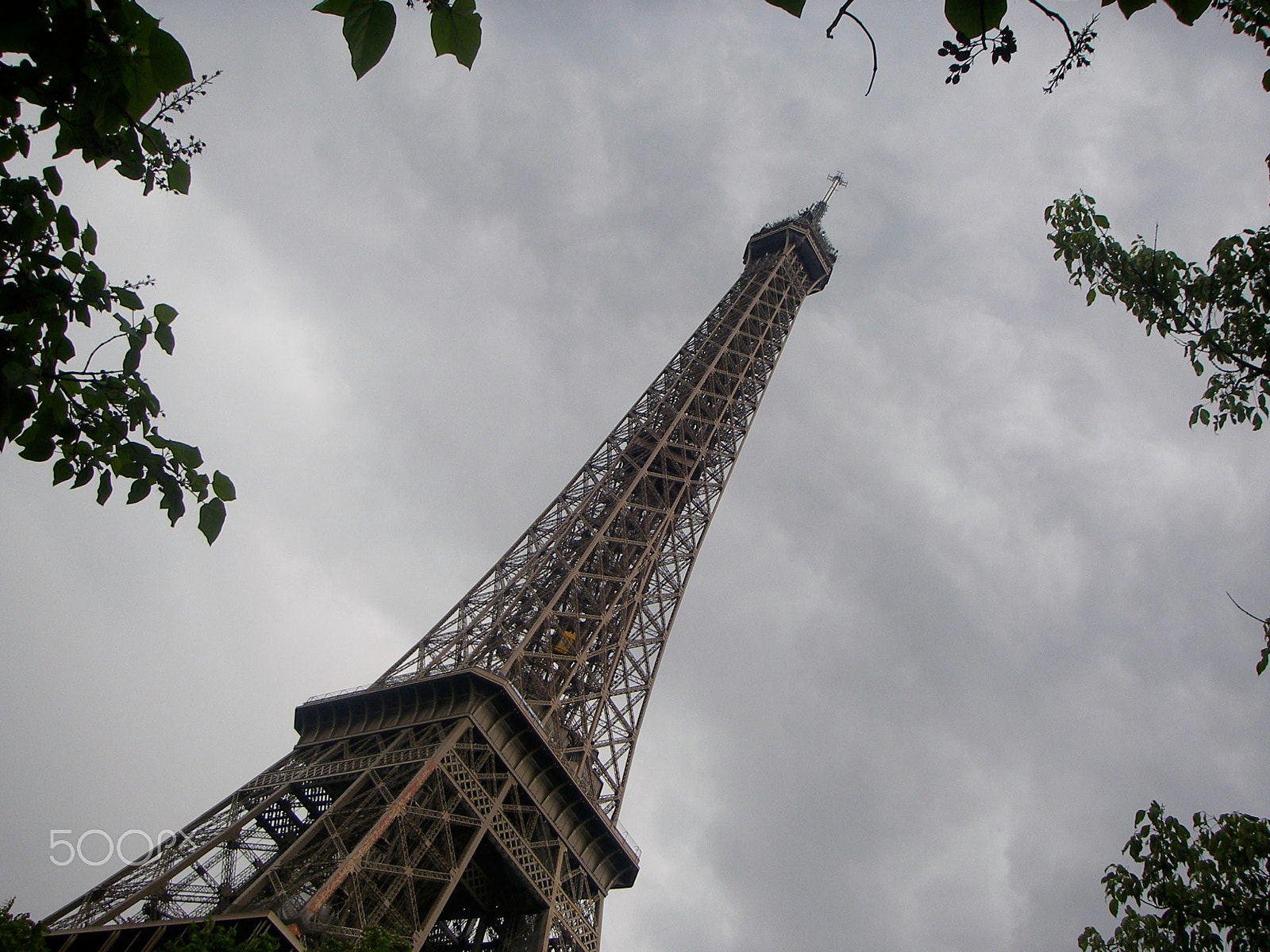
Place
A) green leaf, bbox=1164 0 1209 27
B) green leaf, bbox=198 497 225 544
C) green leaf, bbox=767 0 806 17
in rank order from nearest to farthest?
green leaf, bbox=767 0 806 17, green leaf, bbox=1164 0 1209 27, green leaf, bbox=198 497 225 544

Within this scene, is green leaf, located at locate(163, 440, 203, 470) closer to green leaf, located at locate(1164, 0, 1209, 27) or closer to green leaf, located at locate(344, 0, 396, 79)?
green leaf, located at locate(344, 0, 396, 79)

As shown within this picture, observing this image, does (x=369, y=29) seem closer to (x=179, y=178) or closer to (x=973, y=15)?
(x=973, y=15)

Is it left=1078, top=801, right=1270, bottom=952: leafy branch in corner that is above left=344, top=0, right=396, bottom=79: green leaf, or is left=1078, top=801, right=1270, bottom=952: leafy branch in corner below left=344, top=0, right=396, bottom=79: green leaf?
above

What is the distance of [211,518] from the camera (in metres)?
5.50

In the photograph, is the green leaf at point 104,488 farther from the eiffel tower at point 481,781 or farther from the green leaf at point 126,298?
the eiffel tower at point 481,781

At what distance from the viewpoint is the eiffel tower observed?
26.7 m

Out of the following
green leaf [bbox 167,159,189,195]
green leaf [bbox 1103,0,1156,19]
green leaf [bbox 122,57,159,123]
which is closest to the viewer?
green leaf [bbox 1103,0,1156,19]

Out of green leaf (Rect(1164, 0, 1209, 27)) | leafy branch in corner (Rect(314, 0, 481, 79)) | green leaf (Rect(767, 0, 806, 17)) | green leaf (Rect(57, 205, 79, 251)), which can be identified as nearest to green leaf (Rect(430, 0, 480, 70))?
leafy branch in corner (Rect(314, 0, 481, 79))

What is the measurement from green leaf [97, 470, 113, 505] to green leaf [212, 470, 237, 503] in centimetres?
62

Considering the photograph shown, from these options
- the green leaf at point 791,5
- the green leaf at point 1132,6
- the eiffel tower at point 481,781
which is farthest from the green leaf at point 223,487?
the eiffel tower at point 481,781

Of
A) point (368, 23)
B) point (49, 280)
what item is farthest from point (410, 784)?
point (368, 23)

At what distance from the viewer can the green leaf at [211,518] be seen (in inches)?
213

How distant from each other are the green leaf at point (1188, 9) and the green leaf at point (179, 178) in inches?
213

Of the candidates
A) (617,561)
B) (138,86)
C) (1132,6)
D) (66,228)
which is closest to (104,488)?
(66,228)
